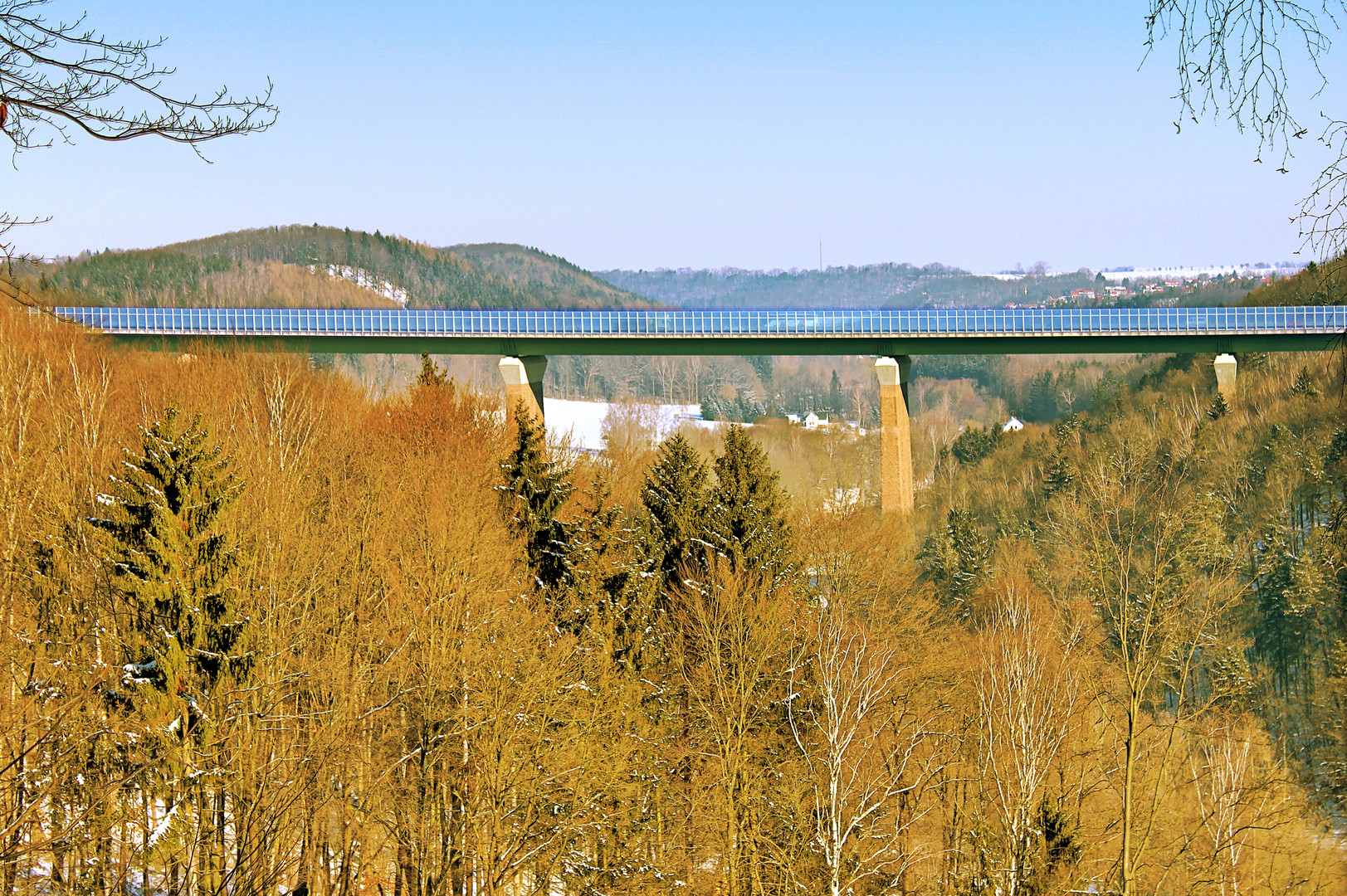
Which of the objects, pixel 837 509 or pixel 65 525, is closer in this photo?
pixel 65 525

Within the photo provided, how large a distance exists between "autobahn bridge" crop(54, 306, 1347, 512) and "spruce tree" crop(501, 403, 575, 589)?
31.6 metres

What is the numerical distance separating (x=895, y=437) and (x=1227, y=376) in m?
18.8

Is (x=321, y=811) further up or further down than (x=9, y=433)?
further down

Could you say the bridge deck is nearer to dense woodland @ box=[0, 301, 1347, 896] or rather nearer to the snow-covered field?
dense woodland @ box=[0, 301, 1347, 896]

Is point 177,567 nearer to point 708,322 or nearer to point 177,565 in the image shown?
point 177,565

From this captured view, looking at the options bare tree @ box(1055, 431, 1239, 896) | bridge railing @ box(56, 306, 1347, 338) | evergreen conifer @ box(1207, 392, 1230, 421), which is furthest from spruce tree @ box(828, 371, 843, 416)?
bare tree @ box(1055, 431, 1239, 896)

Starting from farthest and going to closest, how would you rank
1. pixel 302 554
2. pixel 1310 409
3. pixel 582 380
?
pixel 582 380 → pixel 1310 409 → pixel 302 554

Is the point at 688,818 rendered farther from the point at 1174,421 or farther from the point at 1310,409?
the point at 1174,421

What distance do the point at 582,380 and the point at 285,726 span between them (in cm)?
15990

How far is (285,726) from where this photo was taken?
78.1 feet

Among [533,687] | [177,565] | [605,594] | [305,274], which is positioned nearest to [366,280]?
[305,274]

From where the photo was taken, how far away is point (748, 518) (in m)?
31.2

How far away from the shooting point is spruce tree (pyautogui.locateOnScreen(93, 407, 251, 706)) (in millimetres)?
20578

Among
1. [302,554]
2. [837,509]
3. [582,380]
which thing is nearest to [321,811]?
[302,554]
